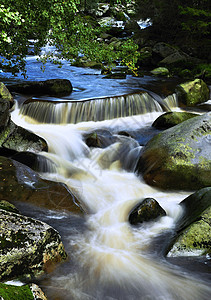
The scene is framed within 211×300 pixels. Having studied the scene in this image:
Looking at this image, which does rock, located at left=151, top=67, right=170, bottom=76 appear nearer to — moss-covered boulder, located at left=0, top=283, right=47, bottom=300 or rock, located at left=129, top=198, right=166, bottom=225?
rock, located at left=129, top=198, right=166, bottom=225

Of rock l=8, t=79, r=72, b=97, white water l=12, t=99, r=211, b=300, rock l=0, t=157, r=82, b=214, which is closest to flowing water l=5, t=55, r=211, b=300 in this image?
white water l=12, t=99, r=211, b=300

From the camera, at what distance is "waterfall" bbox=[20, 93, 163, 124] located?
9.42 metres

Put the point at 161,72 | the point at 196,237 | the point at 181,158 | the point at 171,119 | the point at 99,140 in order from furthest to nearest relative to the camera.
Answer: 1. the point at 161,72
2. the point at 171,119
3. the point at 99,140
4. the point at 181,158
5. the point at 196,237

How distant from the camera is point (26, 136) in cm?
693

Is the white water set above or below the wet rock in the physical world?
below

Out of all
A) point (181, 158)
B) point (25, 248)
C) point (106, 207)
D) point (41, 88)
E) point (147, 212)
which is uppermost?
point (41, 88)

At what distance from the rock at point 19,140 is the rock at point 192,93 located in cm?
708

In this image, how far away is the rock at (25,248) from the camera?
2867mm

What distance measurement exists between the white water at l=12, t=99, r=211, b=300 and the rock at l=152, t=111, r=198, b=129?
6.57ft

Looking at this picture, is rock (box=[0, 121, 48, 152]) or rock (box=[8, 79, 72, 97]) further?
rock (box=[8, 79, 72, 97])

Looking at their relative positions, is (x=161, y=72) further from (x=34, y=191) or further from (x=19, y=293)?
(x=19, y=293)

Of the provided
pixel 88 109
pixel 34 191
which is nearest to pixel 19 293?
pixel 34 191

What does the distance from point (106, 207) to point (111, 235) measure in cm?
100

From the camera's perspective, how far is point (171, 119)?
8.77 m
